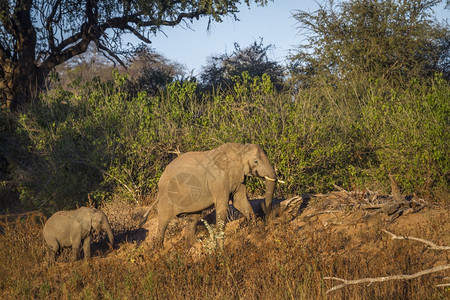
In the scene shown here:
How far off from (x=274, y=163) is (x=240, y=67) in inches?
558

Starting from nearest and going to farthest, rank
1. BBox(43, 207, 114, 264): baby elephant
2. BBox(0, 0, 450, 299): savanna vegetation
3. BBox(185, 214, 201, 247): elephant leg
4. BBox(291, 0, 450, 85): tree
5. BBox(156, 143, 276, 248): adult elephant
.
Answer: BBox(0, 0, 450, 299): savanna vegetation
BBox(156, 143, 276, 248): adult elephant
BBox(43, 207, 114, 264): baby elephant
BBox(185, 214, 201, 247): elephant leg
BBox(291, 0, 450, 85): tree

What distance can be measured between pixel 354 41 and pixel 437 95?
7934mm

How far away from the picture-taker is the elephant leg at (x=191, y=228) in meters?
8.08

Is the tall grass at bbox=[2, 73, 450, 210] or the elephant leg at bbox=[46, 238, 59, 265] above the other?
the tall grass at bbox=[2, 73, 450, 210]

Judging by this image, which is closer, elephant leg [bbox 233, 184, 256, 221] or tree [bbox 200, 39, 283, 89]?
elephant leg [bbox 233, 184, 256, 221]

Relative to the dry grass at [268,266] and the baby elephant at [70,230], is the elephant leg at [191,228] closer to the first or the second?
the dry grass at [268,266]

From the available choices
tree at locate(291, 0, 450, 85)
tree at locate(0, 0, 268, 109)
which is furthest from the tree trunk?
tree at locate(291, 0, 450, 85)

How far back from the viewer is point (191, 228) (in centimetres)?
810

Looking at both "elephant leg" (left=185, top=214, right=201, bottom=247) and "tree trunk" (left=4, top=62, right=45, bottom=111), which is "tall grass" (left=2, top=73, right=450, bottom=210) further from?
"tree trunk" (left=4, top=62, right=45, bottom=111)

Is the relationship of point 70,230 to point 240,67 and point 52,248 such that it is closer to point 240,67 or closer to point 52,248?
point 52,248

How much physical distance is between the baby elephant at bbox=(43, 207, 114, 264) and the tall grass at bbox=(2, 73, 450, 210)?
10.2 feet

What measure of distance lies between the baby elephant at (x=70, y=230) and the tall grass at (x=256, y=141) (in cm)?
311

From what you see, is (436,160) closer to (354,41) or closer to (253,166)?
(253,166)

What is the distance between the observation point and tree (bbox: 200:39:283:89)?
2302 cm
